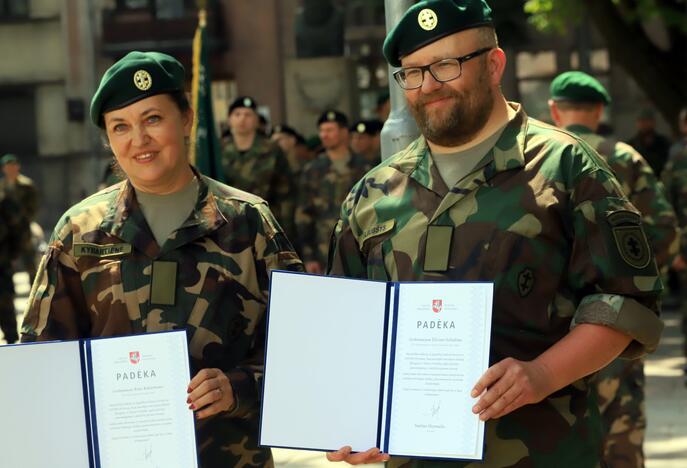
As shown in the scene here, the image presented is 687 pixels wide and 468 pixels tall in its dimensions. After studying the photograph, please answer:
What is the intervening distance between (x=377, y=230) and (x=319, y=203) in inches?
384

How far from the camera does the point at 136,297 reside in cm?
440

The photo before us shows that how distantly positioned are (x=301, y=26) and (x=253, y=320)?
19.5m

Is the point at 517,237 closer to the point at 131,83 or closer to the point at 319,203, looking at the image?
the point at 131,83

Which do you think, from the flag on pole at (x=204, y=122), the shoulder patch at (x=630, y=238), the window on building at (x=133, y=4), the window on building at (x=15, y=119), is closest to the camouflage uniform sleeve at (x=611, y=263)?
the shoulder patch at (x=630, y=238)

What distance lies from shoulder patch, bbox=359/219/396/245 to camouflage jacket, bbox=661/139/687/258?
7.50m

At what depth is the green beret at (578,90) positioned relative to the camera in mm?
7512

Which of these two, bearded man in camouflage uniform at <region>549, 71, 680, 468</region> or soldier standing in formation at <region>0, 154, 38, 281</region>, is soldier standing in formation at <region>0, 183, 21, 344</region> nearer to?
soldier standing in formation at <region>0, 154, 38, 281</region>

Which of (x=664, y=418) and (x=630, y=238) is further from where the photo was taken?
(x=664, y=418)

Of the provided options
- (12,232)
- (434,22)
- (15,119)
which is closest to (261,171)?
(12,232)

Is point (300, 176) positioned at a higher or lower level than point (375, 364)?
higher

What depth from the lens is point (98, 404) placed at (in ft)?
13.1

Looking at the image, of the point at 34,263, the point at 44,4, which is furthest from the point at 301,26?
the point at 44,4

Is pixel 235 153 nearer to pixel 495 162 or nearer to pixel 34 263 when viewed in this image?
pixel 34 263

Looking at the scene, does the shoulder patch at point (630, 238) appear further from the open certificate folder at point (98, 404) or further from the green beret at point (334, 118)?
the green beret at point (334, 118)
